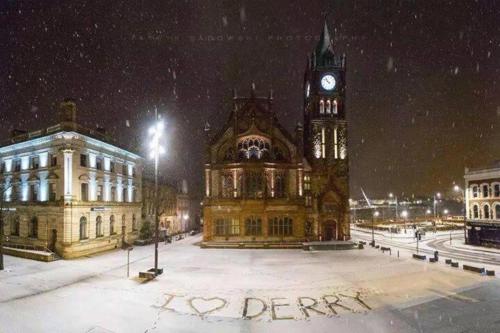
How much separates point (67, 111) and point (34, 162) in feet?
26.2

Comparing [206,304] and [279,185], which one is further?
[279,185]

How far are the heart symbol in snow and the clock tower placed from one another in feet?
97.1

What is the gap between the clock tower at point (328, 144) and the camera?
48469mm

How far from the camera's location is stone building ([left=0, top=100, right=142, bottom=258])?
3575cm

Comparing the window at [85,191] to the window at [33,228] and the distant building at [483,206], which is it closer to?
the window at [33,228]

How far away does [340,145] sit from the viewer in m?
50.7

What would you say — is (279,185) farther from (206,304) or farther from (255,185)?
(206,304)

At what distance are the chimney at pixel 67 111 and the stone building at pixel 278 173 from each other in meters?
17.4

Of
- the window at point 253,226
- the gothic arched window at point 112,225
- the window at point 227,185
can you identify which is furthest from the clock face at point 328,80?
the gothic arched window at point 112,225

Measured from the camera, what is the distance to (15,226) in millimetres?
41406

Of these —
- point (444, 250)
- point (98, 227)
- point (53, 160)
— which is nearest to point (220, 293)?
point (98, 227)

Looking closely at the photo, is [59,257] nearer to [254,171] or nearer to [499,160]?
[254,171]

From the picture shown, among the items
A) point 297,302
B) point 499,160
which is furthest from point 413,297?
point 499,160

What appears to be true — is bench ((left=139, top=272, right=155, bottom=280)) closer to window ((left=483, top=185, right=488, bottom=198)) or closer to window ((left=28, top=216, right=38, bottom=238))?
window ((left=28, top=216, right=38, bottom=238))
